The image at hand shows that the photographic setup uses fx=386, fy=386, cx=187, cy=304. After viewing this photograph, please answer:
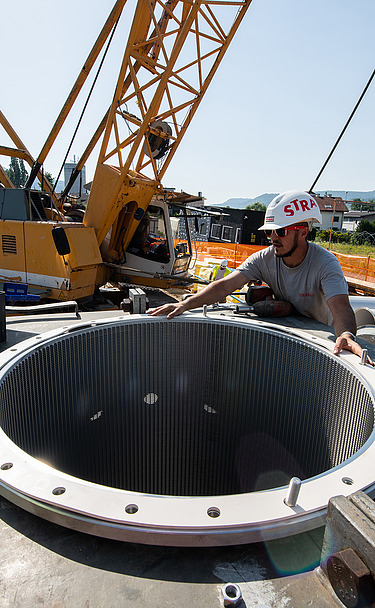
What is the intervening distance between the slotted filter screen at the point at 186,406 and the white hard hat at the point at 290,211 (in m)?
0.75

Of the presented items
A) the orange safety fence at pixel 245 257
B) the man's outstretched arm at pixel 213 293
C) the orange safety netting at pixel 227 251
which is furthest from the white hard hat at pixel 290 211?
the orange safety netting at pixel 227 251

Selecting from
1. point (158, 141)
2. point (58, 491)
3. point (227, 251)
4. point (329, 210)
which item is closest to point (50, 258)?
point (158, 141)

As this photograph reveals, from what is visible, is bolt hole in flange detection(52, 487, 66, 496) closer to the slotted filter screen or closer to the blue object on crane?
the slotted filter screen

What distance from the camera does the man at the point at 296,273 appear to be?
258cm

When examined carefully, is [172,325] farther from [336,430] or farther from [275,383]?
[336,430]

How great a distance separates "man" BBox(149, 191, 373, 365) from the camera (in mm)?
2582

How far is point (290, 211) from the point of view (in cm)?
265

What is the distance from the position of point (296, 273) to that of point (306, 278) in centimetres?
8

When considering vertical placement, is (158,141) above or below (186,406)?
above

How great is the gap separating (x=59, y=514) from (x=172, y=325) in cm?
169

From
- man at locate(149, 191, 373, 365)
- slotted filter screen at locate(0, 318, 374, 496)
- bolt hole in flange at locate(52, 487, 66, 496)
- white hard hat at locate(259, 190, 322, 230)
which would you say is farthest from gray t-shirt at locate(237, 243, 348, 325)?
bolt hole in flange at locate(52, 487, 66, 496)

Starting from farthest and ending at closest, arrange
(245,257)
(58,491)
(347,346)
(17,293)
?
(245,257), (17,293), (347,346), (58,491)

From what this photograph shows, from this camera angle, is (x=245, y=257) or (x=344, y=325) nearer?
(x=344, y=325)

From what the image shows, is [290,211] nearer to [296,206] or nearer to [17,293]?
[296,206]
